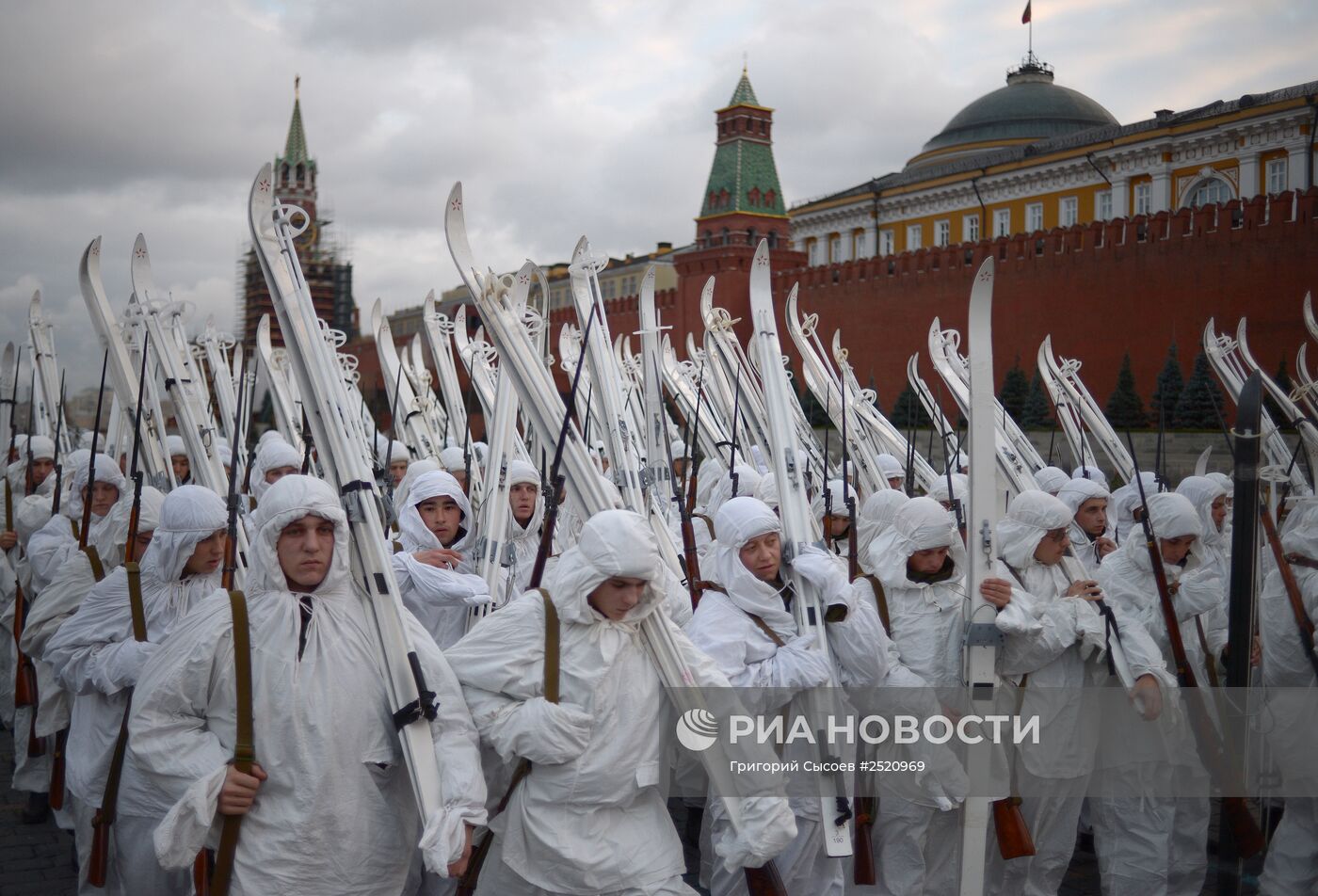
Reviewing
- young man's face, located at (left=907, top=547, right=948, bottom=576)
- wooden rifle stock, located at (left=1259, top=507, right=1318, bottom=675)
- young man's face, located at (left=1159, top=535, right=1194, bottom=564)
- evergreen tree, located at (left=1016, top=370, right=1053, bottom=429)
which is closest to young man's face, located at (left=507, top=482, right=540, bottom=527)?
young man's face, located at (left=907, top=547, right=948, bottom=576)

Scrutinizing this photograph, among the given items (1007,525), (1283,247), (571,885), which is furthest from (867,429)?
(1283,247)

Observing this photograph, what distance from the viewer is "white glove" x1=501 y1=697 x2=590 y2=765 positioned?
3494 mm

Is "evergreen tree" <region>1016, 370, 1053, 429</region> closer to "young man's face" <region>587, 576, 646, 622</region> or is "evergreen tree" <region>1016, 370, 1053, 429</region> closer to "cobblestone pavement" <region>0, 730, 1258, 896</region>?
"cobblestone pavement" <region>0, 730, 1258, 896</region>

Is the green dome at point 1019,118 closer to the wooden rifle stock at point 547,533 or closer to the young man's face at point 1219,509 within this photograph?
the young man's face at point 1219,509

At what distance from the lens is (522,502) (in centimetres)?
684

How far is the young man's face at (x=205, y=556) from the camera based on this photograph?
15.1 feet

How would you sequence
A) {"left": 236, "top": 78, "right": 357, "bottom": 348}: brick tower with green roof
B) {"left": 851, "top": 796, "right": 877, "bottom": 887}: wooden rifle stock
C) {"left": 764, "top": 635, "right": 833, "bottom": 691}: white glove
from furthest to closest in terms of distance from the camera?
{"left": 236, "top": 78, "right": 357, "bottom": 348}: brick tower with green roof → {"left": 851, "top": 796, "right": 877, "bottom": 887}: wooden rifle stock → {"left": 764, "top": 635, "right": 833, "bottom": 691}: white glove

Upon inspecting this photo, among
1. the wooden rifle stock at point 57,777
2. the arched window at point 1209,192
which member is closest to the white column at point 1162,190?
the arched window at point 1209,192

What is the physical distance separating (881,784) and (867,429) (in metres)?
7.35

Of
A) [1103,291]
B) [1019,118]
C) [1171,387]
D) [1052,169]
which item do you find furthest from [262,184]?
[1019,118]

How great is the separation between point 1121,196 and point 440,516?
36.9 meters

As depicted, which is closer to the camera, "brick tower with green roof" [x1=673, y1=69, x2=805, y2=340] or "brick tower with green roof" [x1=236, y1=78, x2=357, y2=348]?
"brick tower with green roof" [x1=673, y1=69, x2=805, y2=340]

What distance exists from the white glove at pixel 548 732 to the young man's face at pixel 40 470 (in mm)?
7159

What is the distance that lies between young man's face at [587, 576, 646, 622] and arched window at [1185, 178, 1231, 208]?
119 feet
